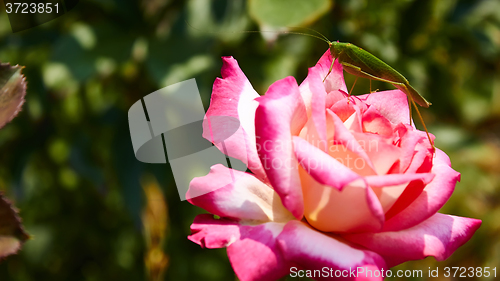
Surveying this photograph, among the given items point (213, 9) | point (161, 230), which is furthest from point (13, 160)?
point (213, 9)

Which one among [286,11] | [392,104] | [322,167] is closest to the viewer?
[322,167]

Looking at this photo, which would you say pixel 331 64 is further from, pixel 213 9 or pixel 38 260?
pixel 38 260

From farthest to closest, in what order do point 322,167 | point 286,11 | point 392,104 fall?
1. point 286,11
2. point 392,104
3. point 322,167

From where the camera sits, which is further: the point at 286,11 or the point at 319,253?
the point at 286,11

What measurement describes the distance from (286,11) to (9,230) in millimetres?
548

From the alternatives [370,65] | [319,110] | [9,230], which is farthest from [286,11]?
[9,230]

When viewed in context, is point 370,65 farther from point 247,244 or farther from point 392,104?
point 247,244

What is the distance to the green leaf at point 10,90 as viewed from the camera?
1.05 feet

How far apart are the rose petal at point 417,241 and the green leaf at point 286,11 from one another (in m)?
0.43

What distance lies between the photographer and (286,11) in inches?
27.4

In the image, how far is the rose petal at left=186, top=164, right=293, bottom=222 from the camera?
1.09ft

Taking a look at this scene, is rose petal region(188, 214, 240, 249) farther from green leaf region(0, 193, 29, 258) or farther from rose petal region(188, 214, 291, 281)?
green leaf region(0, 193, 29, 258)

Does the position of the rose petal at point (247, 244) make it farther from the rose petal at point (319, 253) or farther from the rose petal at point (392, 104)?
the rose petal at point (392, 104)

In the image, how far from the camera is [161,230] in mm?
837
